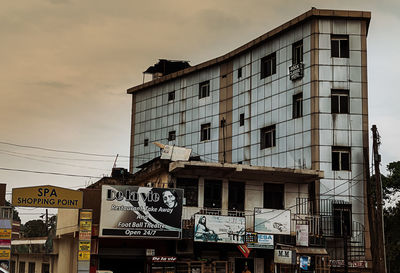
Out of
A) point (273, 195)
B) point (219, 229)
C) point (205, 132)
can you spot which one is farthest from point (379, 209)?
point (205, 132)

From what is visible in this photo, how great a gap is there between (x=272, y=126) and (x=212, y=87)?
32.3 feet

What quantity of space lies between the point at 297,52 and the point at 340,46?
3295mm

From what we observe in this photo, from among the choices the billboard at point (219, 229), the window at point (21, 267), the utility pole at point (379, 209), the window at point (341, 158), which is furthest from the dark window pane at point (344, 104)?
the window at point (21, 267)

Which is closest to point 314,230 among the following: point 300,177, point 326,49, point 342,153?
point 300,177

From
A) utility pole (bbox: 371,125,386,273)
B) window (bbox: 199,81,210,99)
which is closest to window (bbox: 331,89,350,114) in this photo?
utility pole (bbox: 371,125,386,273)

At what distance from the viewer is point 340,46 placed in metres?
42.7

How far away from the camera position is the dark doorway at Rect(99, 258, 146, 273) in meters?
36.1

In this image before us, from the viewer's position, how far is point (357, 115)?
1629 inches

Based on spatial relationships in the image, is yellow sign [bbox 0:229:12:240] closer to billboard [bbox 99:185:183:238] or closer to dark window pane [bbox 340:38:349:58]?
billboard [bbox 99:185:183:238]

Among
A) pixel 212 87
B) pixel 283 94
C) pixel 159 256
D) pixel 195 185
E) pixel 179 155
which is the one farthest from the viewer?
pixel 212 87

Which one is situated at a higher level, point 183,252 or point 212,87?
point 212,87

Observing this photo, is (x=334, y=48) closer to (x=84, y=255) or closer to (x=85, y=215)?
(x=85, y=215)

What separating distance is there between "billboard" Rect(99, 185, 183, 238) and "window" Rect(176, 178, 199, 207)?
254 cm

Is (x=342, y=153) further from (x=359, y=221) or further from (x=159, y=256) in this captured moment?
(x=159, y=256)
